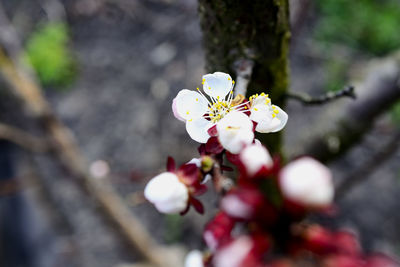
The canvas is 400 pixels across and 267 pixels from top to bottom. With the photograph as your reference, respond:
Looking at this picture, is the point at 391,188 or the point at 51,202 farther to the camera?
the point at 51,202

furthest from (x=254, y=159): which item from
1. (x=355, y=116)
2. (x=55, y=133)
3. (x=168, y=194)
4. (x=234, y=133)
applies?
(x=55, y=133)

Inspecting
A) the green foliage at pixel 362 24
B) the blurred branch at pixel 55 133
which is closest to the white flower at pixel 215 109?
the blurred branch at pixel 55 133

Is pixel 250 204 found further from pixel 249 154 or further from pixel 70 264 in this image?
pixel 70 264

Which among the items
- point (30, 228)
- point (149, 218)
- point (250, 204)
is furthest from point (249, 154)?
point (30, 228)

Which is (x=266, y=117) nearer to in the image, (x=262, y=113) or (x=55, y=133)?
(x=262, y=113)

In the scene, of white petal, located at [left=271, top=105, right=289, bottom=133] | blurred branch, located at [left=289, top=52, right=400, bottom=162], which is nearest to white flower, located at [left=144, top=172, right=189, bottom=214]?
white petal, located at [left=271, top=105, right=289, bottom=133]
